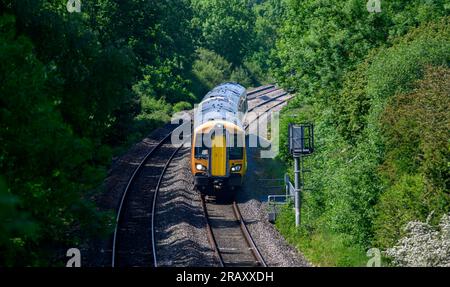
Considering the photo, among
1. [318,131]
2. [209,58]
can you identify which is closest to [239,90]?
[318,131]

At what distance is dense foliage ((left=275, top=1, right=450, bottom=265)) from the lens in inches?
736

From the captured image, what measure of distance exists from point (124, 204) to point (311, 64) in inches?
481

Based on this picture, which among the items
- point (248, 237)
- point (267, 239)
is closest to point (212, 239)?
point (248, 237)

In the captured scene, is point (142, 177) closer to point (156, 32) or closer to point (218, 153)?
point (218, 153)

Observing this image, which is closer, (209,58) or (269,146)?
(269,146)

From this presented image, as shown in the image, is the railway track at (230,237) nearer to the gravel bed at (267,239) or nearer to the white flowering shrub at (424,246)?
the gravel bed at (267,239)

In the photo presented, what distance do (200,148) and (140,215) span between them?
3443mm

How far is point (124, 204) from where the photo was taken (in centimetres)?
2575

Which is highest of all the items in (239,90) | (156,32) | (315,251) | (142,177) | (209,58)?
(209,58)

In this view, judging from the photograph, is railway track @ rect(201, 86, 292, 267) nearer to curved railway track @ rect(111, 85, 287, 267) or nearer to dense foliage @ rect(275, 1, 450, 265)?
curved railway track @ rect(111, 85, 287, 267)

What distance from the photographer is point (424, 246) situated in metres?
16.6

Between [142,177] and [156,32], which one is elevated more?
[156,32]

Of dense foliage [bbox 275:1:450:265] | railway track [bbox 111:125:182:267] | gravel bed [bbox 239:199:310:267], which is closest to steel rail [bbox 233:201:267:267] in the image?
gravel bed [bbox 239:199:310:267]

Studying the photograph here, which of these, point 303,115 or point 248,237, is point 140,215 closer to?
point 248,237
